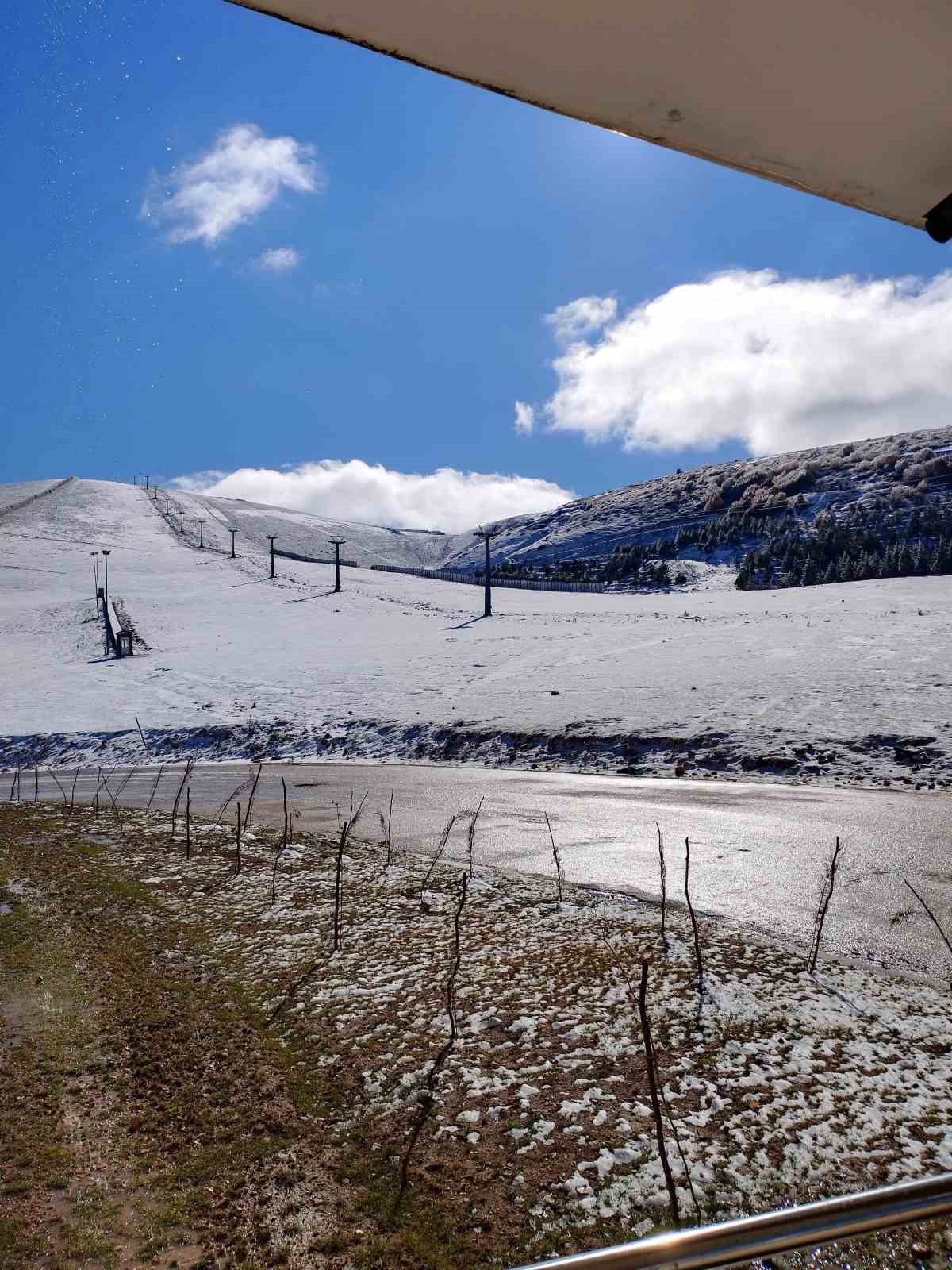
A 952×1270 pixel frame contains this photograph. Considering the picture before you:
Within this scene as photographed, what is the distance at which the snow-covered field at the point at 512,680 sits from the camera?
50.8 feet

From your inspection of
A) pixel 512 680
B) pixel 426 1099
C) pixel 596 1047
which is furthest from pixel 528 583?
pixel 426 1099

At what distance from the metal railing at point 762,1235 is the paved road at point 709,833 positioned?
16.3ft

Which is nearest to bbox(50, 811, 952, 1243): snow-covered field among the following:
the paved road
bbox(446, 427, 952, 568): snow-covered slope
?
the paved road

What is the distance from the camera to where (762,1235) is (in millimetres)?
1088

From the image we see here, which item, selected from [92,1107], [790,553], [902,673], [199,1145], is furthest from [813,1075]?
[790,553]

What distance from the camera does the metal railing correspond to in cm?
105

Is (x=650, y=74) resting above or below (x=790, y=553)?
below

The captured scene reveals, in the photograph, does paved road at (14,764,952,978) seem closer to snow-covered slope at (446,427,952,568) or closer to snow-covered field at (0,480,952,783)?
snow-covered field at (0,480,952,783)

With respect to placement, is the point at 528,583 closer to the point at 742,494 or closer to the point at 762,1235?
Answer: the point at 762,1235

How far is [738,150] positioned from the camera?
1743 mm

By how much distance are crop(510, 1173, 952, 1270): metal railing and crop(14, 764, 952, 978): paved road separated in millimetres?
4960

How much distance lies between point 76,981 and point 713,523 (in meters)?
98.9

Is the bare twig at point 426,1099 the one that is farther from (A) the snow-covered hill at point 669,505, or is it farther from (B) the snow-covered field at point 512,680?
(A) the snow-covered hill at point 669,505

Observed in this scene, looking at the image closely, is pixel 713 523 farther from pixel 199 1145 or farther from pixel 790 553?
pixel 199 1145
